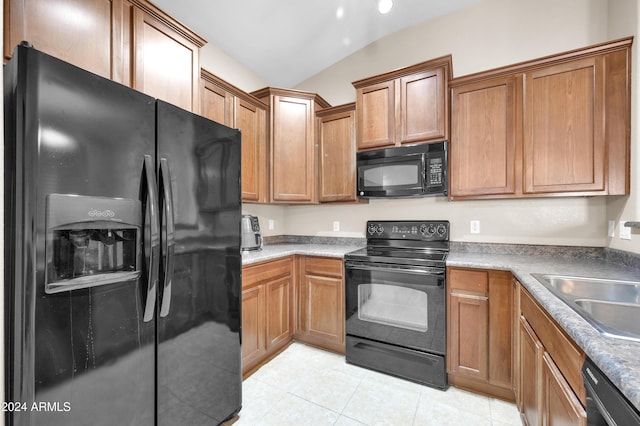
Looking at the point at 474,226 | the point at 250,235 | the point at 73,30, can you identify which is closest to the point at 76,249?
the point at 73,30

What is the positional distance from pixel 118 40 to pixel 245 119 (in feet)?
3.56

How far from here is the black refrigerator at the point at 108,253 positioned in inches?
34.5

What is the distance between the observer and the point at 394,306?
6.88ft

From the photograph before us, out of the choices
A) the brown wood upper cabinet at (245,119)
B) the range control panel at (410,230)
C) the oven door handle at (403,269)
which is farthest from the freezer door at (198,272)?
the range control panel at (410,230)

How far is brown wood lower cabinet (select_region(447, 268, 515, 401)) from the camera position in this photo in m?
1.77

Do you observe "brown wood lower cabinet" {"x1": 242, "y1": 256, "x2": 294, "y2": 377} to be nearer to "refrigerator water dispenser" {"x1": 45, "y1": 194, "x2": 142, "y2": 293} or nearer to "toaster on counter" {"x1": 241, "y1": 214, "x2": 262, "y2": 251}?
"toaster on counter" {"x1": 241, "y1": 214, "x2": 262, "y2": 251}

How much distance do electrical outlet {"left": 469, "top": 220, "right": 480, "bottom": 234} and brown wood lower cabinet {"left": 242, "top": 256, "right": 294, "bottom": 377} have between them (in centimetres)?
162

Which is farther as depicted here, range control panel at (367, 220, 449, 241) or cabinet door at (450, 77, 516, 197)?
range control panel at (367, 220, 449, 241)

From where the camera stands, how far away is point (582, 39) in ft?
6.81

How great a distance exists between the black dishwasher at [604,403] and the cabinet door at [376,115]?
6.35ft

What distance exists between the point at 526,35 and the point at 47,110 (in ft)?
10.3

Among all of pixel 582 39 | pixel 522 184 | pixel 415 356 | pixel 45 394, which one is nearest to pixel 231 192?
pixel 45 394

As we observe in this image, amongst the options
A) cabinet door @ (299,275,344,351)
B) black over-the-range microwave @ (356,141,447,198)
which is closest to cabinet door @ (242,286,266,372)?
cabinet door @ (299,275,344,351)

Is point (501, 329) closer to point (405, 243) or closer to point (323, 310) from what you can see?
point (405, 243)
